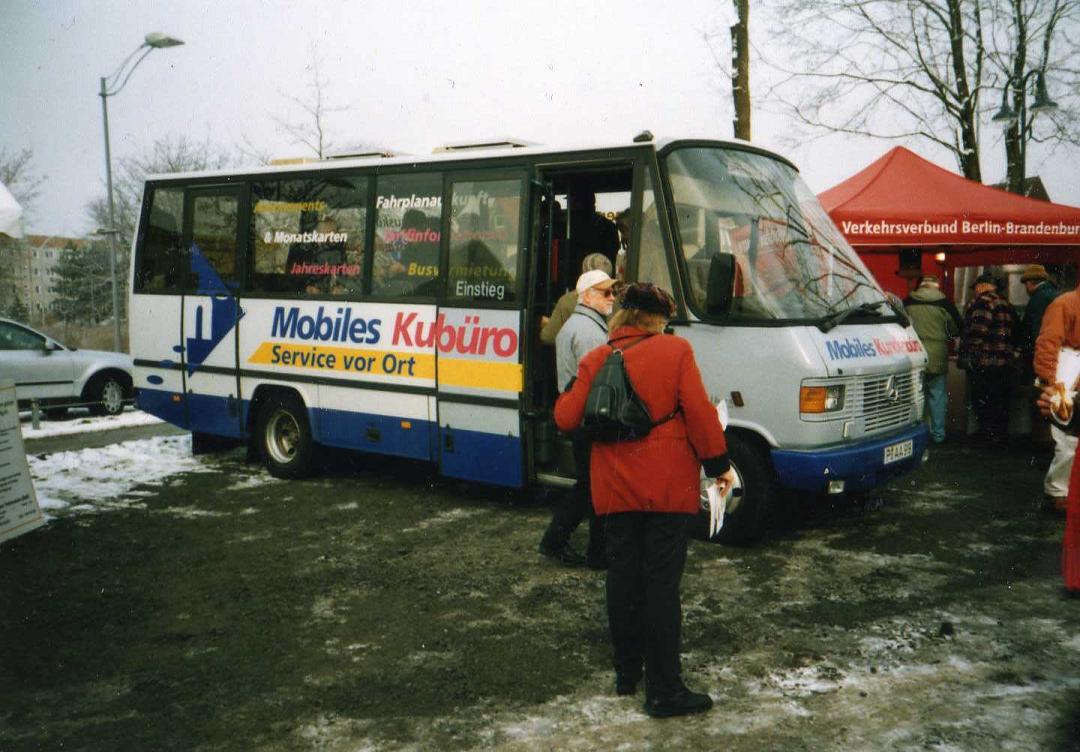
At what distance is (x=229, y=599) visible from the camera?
18.4 ft

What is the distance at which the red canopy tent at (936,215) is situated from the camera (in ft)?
34.9

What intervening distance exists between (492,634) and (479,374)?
2811 millimetres

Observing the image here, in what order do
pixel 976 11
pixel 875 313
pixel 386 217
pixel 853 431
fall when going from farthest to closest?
pixel 976 11 < pixel 386 217 < pixel 875 313 < pixel 853 431

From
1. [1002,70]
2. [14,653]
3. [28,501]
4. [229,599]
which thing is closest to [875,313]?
[229,599]

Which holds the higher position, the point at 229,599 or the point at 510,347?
the point at 510,347

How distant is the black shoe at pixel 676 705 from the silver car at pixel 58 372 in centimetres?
1211

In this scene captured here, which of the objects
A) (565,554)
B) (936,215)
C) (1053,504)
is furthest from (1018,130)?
(565,554)

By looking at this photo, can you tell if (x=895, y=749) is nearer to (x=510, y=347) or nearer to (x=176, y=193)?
(x=510, y=347)

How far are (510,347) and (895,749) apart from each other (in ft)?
14.0

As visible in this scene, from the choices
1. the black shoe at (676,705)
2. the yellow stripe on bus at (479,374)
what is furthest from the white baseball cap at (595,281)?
the black shoe at (676,705)

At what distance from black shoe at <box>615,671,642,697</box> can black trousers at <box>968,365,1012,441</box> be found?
756 centimetres

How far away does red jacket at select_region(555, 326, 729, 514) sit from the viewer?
12.5 feet

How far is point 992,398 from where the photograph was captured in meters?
10.3

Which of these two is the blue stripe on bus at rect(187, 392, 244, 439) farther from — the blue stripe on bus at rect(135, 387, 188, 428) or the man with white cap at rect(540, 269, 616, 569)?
the man with white cap at rect(540, 269, 616, 569)
